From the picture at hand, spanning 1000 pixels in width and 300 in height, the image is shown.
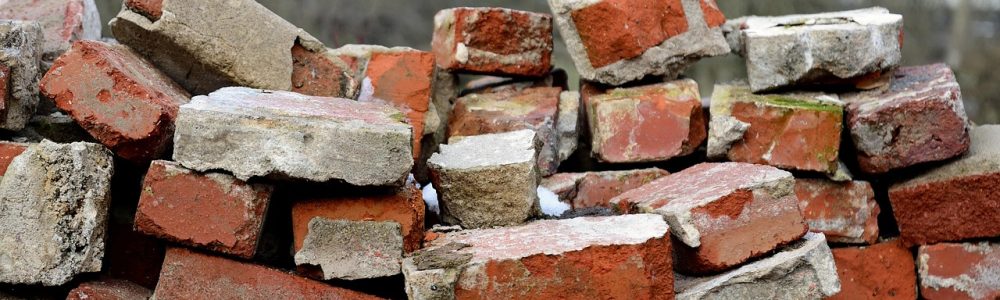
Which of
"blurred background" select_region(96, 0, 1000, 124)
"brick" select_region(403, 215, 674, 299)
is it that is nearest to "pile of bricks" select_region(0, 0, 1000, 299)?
"brick" select_region(403, 215, 674, 299)

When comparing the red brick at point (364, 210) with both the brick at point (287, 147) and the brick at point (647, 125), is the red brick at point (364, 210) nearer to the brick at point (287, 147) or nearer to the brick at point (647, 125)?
the brick at point (287, 147)

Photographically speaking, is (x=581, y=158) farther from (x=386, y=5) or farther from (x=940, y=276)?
(x=386, y=5)

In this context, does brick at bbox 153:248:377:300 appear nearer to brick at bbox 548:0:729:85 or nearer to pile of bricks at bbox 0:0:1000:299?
pile of bricks at bbox 0:0:1000:299

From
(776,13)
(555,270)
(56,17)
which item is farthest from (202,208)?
(776,13)

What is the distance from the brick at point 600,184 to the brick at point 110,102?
4.82 feet

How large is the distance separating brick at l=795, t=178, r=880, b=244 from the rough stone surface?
2554 mm

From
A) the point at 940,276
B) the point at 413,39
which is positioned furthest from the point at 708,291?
the point at 413,39

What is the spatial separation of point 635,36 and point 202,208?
1870 millimetres

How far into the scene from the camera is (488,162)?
3174 millimetres

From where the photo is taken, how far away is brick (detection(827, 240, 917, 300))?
379 centimetres

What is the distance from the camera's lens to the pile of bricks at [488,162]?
282cm

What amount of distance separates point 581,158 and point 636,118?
14.8 inches

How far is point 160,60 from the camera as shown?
351 centimetres

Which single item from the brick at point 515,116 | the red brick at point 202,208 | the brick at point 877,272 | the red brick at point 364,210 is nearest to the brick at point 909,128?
the brick at point 877,272
